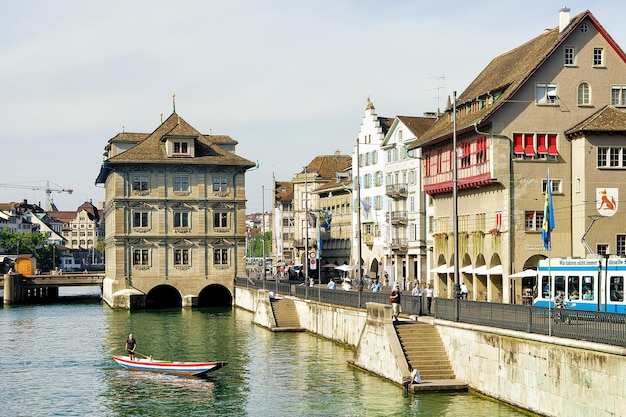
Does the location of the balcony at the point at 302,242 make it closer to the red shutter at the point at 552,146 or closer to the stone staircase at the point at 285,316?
the stone staircase at the point at 285,316

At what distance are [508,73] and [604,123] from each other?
900 cm

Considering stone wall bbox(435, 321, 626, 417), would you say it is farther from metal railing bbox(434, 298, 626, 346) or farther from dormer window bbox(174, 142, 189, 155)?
dormer window bbox(174, 142, 189, 155)

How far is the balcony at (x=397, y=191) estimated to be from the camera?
10038 cm

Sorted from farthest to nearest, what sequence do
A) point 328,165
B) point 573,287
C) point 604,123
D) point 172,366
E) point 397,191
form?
point 328,165, point 397,191, point 604,123, point 172,366, point 573,287

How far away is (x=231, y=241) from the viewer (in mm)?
110062

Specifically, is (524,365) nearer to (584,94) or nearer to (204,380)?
(204,380)

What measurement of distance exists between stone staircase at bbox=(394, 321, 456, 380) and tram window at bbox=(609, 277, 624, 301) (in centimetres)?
765

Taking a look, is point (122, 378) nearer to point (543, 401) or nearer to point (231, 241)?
point (543, 401)

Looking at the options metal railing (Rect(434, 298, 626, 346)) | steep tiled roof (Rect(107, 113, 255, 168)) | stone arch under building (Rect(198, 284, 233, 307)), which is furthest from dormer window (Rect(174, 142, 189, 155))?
metal railing (Rect(434, 298, 626, 346))

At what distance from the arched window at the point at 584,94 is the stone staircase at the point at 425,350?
25283 mm

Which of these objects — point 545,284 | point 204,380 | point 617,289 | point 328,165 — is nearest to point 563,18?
point 545,284

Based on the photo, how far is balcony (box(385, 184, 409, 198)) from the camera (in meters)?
100

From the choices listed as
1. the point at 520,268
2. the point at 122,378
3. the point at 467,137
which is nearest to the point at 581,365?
the point at 122,378

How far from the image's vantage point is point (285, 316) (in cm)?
7650
